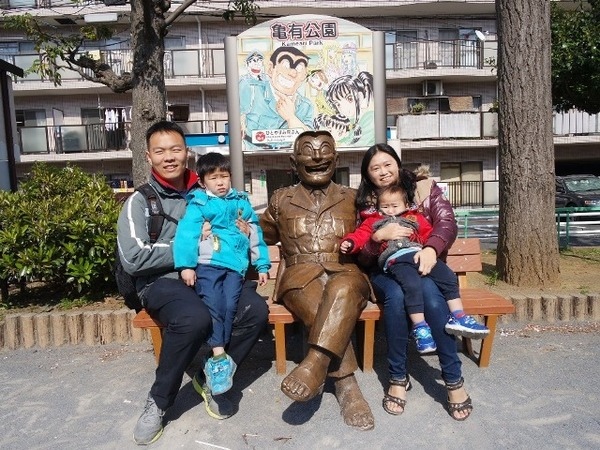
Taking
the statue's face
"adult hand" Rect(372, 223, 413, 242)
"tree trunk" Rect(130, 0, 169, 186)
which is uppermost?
"tree trunk" Rect(130, 0, 169, 186)

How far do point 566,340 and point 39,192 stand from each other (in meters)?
4.77

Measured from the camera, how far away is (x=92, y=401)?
2.95 meters

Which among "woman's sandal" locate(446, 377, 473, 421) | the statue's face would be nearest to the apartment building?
the statue's face

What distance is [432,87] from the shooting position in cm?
1667

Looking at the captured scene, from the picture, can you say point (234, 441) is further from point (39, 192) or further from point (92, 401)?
point (39, 192)

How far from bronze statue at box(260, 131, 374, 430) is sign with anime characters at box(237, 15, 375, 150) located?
14.1 feet

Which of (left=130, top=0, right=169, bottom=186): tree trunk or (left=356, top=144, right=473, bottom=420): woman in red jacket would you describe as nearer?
(left=356, top=144, right=473, bottom=420): woman in red jacket

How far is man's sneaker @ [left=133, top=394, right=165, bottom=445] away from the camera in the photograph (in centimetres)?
242

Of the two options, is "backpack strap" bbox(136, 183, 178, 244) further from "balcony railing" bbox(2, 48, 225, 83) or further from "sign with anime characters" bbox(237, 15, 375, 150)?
"balcony railing" bbox(2, 48, 225, 83)

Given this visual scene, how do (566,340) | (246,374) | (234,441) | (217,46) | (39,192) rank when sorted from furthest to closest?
(217,46), (39,192), (566,340), (246,374), (234,441)

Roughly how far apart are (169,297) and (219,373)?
1.62 feet

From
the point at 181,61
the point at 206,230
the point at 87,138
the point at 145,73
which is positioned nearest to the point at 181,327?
the point at 206,230

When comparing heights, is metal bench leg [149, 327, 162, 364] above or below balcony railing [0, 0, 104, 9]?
below

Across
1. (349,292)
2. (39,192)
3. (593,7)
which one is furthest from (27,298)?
(593,7)
